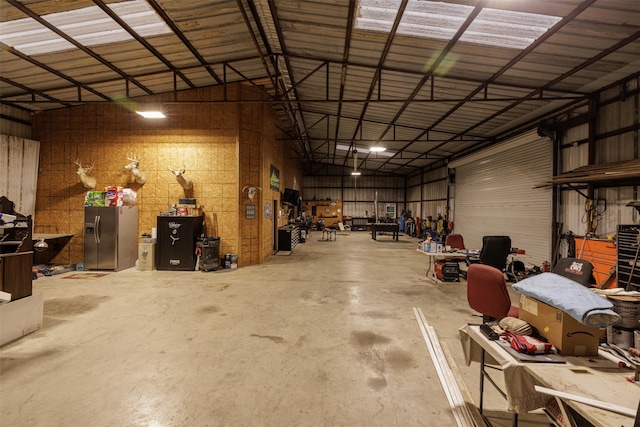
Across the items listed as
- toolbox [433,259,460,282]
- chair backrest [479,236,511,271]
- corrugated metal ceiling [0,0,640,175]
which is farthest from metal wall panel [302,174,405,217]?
chair backrest [479,236,511,271]

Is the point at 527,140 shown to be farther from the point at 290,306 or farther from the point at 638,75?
the point at 290,306

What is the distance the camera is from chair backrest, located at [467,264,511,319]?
2.55 metres

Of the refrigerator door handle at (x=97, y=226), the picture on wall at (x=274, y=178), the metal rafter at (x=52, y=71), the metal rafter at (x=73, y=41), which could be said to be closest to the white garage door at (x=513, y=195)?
the picture on wall at (x=274, y=178)

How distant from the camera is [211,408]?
224cm

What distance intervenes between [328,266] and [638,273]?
5890 millimetres

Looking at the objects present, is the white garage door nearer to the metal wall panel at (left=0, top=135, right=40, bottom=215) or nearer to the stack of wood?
the stack of wood

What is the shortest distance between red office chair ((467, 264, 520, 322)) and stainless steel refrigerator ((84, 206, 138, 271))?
7.78 metres

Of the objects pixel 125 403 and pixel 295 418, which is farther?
pixel 125 403

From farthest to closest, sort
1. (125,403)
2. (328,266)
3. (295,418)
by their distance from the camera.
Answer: (328,266)
(125,403)
(295,418)

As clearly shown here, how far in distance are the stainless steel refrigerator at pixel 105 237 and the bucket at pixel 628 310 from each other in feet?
28.5

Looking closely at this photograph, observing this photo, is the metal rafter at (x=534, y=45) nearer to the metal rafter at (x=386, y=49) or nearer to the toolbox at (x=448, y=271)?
the metal rafter at (x=386, y=49)

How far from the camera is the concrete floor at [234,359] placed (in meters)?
2.20

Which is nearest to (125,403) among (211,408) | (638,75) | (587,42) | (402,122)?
(211,408)

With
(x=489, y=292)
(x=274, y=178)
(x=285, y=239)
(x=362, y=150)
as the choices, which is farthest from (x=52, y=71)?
(x=362, y=150)
